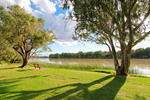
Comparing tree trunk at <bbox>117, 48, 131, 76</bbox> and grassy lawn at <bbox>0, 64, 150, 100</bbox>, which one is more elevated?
tree trunk at <bbox>117, 48, 131, 76</bbox>

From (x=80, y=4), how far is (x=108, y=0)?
2.30 metres

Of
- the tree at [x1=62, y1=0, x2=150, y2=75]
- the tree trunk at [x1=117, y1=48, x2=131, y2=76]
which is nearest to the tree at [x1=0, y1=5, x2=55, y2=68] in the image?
the tree at [x1=62, y1=0, x2=150, y2=75]

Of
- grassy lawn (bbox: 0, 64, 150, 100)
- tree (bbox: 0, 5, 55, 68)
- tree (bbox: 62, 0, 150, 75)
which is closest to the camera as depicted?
grassy lawn (bbox: 0, 64, 150, 100)

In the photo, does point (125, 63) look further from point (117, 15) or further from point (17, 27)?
point (17, 27)

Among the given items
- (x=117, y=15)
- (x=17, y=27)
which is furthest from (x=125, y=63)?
(x=17, y=27)

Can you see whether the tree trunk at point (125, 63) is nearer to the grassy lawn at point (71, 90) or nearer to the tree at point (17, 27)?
the grassy lawn at point (71, 90)

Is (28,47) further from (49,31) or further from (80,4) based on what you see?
(80,4)

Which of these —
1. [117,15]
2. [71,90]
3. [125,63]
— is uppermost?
[117,15]

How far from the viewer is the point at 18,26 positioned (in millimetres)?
11250

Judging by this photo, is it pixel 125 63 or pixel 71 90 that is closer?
pixel 71 90

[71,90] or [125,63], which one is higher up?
[125,63]

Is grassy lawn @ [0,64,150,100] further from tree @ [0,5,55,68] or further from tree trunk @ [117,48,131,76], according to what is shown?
tree @ [0,5,55,68]

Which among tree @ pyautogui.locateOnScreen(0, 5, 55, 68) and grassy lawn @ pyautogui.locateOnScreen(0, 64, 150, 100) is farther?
tree @ pyautogui.locateOnScreen(0, 5, 55, 68)

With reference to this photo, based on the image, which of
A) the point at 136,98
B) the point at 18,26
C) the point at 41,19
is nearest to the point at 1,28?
the point at 18,26
